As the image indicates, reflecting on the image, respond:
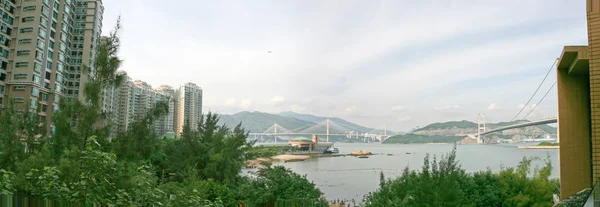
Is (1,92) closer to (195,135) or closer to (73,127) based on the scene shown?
(195,135)

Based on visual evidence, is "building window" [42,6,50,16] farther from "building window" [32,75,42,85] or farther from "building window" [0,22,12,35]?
"building window" [32,75,42,85]

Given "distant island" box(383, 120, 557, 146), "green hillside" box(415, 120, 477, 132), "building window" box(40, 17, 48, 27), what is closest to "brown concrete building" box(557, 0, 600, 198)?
"building window" box(40, 17, 48, 27)

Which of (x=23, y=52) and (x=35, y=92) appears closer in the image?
(x=23, y=52)

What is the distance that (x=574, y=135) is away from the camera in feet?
13.2

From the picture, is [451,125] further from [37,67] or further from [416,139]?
[37,67]

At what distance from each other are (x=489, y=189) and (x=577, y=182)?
373 centimetres

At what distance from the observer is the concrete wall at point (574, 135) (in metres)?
3.98

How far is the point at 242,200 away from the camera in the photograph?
595cm

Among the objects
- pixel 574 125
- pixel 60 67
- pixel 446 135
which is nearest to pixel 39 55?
pixel 60 67

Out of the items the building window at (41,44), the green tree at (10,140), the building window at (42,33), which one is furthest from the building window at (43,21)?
the green tree at (10,140)

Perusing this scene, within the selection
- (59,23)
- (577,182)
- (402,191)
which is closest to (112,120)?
(402,191)

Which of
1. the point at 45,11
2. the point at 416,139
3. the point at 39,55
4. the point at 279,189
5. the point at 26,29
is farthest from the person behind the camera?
the point at 416,139

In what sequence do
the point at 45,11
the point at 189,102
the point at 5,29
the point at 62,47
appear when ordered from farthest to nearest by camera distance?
the point at 189,102, the point at 62,47, the point at 45,11, the point at 5,29

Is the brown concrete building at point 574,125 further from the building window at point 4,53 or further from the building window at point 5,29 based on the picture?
the building window at point 4,53
